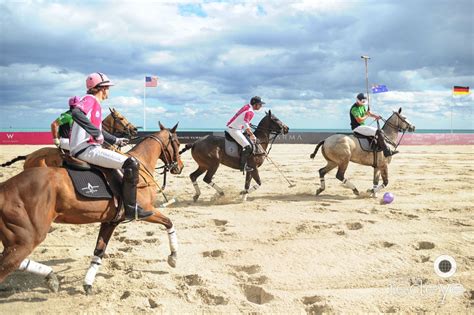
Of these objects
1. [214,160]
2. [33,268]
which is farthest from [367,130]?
[33,268]

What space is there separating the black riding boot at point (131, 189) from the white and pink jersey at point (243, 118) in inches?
278

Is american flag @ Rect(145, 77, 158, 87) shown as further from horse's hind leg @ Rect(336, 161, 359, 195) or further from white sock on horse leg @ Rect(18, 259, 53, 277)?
white sock on horse leg @ Rect(18, 259, 53, 277)

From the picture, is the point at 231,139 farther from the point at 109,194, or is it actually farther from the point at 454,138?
the point at 454,138

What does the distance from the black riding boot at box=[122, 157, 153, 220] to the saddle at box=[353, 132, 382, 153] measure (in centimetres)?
929

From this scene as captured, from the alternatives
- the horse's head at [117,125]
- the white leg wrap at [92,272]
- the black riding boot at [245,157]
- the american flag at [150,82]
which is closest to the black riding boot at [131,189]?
the white leg wrap at [92,272]

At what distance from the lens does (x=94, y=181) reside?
228 inches

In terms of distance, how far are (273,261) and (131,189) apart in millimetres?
2543

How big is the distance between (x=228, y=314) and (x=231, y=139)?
8.28 m

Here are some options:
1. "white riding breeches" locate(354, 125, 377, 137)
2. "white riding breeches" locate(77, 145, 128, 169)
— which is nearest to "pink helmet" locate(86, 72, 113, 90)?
"white riding breeches" locate(77, 145, 128, 169)

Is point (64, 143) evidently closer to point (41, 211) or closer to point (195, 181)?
point (41, 211)

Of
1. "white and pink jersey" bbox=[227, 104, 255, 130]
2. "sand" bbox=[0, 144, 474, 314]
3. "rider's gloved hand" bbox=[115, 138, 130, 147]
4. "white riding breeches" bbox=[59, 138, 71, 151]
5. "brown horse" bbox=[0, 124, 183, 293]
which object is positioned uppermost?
"white and pink jersey" bbox=[227, 104, 255, 130]

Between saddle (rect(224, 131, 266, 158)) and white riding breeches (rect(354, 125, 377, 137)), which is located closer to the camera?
saddle (rect(224, 131, 266, 158))

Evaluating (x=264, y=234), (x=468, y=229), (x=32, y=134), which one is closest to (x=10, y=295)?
(x=264, y=234)

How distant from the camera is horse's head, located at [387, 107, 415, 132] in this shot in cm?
1437
